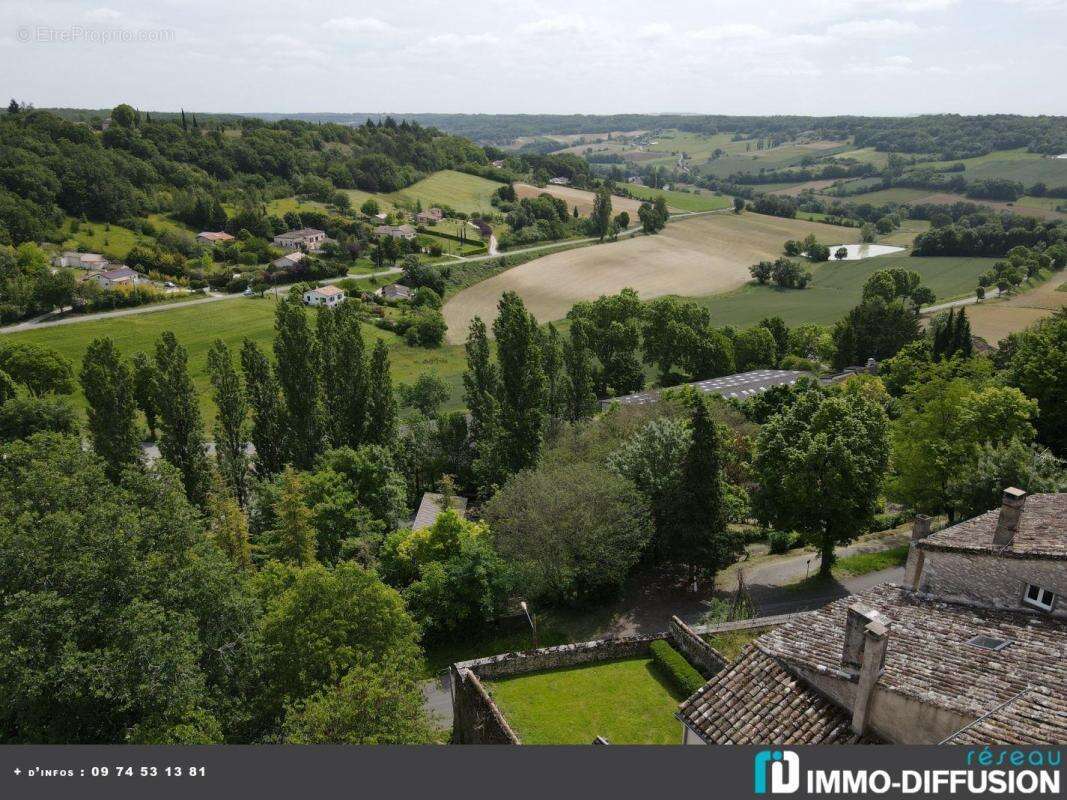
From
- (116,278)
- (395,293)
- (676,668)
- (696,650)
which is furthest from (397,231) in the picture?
(676,668)

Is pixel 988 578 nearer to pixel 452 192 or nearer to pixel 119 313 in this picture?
pixel 119 313

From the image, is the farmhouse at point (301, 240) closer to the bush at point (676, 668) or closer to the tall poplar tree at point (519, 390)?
the tall poplar tree at point (519, 390)

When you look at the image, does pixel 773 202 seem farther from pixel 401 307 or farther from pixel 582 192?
pixel 401 307

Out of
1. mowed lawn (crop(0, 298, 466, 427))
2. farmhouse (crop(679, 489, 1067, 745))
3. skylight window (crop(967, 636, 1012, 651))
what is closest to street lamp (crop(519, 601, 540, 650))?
farmhouse (crop(679, 489, 1067, 745))

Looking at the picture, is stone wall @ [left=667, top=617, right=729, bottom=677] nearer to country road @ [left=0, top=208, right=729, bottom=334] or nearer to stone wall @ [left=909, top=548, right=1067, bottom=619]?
stone wall @ [left=909, top=548, right=1067, bottom=619]

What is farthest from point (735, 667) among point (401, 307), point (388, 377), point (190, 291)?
point (190, 291)

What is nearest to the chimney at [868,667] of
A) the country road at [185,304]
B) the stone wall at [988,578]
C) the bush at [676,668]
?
the stone wall at [988,578]
